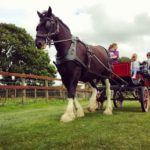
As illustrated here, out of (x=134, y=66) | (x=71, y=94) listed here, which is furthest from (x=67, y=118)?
(x=134, y=66)

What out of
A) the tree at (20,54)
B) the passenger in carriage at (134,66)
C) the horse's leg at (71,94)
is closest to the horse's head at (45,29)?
the horse's leg at (71,94)

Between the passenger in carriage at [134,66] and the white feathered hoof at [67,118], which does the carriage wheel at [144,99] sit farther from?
the white feathered hoof at [67,118]

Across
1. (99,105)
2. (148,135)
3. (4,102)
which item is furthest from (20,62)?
(148,135)

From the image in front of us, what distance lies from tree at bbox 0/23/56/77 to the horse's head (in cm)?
3377

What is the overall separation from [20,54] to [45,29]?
3564 cm

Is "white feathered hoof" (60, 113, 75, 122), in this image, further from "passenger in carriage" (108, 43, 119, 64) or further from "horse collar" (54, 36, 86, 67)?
"passenger in carriage" (108, 43, 119, 64)

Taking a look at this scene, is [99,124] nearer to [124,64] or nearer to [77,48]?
[77,48]

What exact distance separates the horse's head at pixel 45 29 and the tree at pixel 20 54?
3377 centimetres

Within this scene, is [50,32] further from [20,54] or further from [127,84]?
[20,54]

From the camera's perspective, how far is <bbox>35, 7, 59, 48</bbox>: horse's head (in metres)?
8.41

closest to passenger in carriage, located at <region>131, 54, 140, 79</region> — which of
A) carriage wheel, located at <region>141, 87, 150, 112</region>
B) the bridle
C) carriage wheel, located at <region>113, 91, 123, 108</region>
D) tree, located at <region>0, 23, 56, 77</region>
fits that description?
carriage wheel, located at <region>141, 87, 150, 112</region>

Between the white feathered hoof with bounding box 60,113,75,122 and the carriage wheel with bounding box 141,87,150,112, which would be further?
the carriage wheel with bounding box 141,87,150,112

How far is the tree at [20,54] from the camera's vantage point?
1688 inches

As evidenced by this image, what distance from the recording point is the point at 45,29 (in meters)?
8.52
